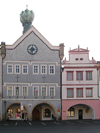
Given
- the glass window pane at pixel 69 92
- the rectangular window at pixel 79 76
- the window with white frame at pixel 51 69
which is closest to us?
the window with white frame at pixel 51 69

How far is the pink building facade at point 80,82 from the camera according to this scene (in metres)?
53.2

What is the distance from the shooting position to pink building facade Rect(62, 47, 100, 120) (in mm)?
53156

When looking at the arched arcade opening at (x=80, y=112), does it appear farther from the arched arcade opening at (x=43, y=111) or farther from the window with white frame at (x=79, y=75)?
the window with white frame at (x=79, y=75)

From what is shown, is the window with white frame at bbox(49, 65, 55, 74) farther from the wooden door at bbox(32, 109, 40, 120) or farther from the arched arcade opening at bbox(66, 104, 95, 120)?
the wooden door at bbox(32, 109, 40, 120)

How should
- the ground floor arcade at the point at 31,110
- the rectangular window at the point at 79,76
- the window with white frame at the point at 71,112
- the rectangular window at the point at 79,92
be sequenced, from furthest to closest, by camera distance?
the window with white frame at the point at 71,112, the rectangular window at the point at 79,76, the rectangular window at the point at 79,92, the ground floor arcade at the point at 31,110

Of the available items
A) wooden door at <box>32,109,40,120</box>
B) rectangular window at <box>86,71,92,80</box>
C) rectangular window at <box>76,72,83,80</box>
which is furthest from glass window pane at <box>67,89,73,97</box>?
wooden door at <box>32,109,40,120</box>

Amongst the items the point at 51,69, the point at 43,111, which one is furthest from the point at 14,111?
the point at 51,69

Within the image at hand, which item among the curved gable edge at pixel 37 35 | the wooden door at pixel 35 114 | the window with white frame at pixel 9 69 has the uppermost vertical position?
the curved gable edge at pixel 37 35

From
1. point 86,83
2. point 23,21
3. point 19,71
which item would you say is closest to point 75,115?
point 86,83

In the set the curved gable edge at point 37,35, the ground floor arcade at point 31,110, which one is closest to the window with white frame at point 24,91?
the ground floor arcade at point 31,110

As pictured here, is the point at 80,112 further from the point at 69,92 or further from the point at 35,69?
the point at 35,69

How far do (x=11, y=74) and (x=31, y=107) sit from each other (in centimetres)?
653

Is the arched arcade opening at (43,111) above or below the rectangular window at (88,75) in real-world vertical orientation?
below

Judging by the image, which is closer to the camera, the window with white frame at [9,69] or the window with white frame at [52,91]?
the window with white frame at [9,69]
